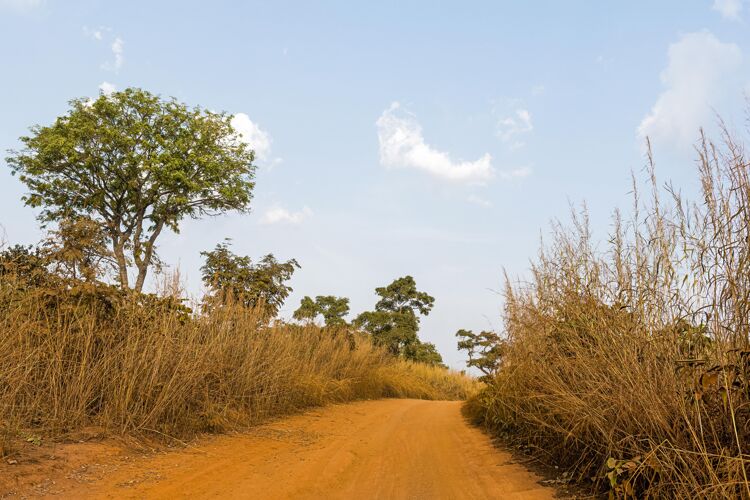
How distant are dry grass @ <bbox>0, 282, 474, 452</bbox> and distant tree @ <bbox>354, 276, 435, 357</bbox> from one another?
19.0 meters

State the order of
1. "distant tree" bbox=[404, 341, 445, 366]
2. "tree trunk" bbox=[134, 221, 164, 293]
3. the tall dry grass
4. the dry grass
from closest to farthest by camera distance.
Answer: the tall dry grass
the dry grass
"tree trunk" bbox=[134, 221, 164, 293]
"distant tree" bbox=[404, 341, 445, 366]

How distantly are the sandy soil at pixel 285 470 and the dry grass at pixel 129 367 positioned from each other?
542 millimetres

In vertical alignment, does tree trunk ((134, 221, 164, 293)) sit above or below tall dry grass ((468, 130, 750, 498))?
above

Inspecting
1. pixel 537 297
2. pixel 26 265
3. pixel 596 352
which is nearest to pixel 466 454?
pixel 537 297

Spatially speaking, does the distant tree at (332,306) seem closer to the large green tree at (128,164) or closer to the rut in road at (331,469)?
the large green tree at (128,164)

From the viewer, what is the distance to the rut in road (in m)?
4.89

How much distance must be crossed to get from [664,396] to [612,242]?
70.1 inches

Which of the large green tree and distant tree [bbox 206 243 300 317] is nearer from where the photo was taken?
distant tree [bbox 206 243 300 317]

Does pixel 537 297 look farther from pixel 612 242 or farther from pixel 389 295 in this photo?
pixel 389 295

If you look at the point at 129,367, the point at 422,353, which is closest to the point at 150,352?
the point at 129,367

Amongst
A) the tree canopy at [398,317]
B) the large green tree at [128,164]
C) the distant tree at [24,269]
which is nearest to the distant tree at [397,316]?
the tree canopy at [398,317]

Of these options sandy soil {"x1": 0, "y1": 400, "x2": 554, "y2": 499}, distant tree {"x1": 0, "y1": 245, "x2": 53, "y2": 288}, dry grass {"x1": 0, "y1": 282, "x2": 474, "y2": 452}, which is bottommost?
sandy soil {"x1": 0, "y1": 400, "x2": 554, "y2": 499}

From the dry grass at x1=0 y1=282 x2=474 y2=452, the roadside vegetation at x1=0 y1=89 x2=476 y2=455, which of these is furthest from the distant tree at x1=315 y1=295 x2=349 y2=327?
the dry grass at x1=0 y1=282 x2=474 y2=452

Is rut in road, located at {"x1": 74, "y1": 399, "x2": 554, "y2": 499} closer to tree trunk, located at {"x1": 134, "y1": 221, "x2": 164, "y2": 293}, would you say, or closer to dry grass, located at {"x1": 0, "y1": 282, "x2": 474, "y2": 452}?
dry grass, located at {"x1": 0, "y1": 282, "x2": 474, "y2": 452}
